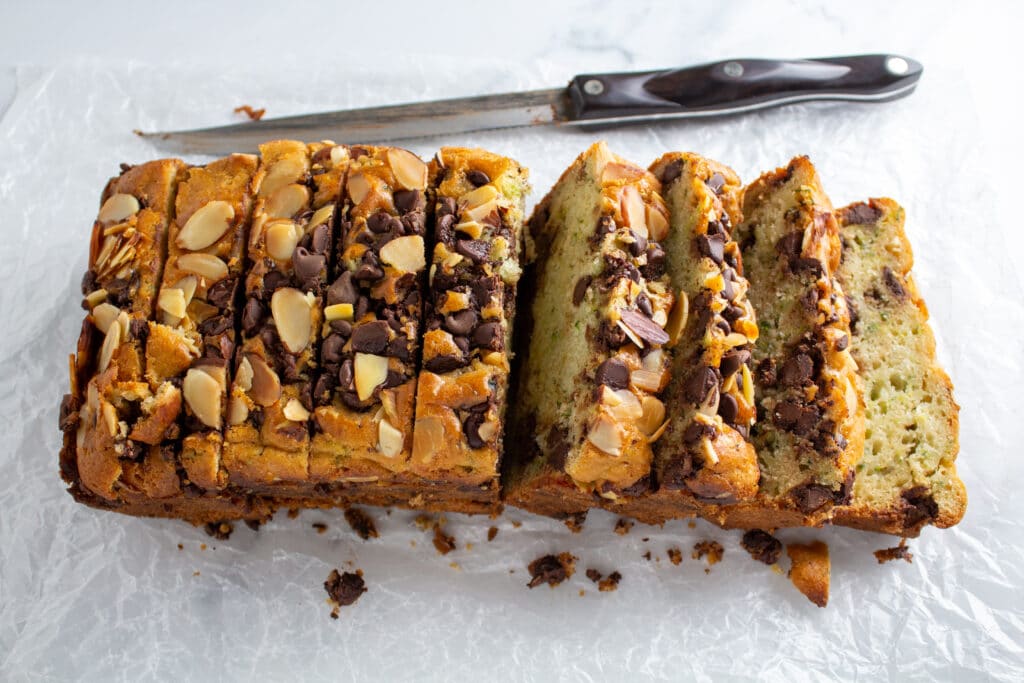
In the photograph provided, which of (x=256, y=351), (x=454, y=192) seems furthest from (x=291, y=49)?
(x=256, y=351)

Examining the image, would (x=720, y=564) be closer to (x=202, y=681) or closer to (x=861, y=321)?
(x=861, y=321)

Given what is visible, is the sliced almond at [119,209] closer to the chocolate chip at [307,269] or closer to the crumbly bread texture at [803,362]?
the chocolate chip at [307,269]

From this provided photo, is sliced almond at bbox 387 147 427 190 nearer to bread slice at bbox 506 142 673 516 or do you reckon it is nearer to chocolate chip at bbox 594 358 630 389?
bread slice at bbox 506 142 673 516

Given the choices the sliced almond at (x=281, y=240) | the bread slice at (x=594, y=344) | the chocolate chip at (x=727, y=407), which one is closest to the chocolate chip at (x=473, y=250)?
the bread slice at (x=594, y=344)

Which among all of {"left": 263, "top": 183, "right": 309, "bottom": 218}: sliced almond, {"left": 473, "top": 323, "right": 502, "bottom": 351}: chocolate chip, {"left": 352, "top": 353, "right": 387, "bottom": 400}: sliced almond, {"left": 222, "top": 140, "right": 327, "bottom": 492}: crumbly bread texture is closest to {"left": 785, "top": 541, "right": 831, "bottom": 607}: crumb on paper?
{"left": 473, "top": 323, "right": 502, "bottom": 351}: chocolate chip

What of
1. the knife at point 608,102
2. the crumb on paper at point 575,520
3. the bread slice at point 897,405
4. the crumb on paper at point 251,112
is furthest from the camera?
the crumb on paper at point 251,112
